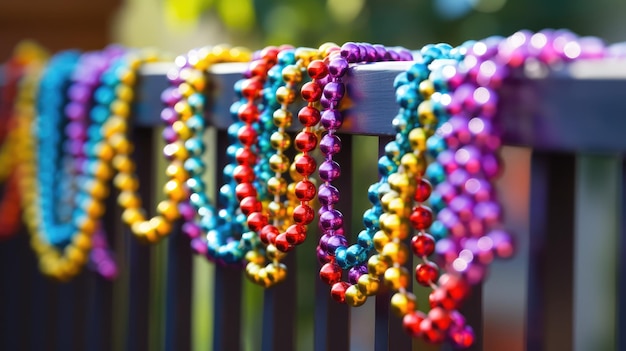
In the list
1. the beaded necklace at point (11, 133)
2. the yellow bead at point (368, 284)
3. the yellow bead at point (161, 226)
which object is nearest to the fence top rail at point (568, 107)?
the yellow bead at point (368, 284)

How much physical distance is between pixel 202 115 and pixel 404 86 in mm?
485

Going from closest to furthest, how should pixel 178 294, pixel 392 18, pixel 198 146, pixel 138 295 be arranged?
pixel 198 146 < pixel 178 294 < pixel 138 295 < pixel 392 18

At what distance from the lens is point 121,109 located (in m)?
1.50

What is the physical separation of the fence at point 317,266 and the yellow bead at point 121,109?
3 centimetres

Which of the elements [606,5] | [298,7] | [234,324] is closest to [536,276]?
[234,324]

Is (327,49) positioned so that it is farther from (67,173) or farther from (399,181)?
(67,173)

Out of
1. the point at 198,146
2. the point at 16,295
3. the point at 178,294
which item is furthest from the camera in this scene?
the point at 16,295

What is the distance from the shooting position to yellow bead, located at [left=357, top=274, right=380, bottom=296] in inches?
36.4

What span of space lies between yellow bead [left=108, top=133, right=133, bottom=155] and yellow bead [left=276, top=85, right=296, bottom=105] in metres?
0.50

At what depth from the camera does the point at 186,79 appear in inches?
51.7

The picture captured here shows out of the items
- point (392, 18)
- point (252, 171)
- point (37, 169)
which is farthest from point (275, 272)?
point (392, 18)

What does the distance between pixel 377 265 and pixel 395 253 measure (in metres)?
0.03

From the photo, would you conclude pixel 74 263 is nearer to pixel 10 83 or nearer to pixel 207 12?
pixel 10 83

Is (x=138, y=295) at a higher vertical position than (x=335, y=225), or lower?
lower
